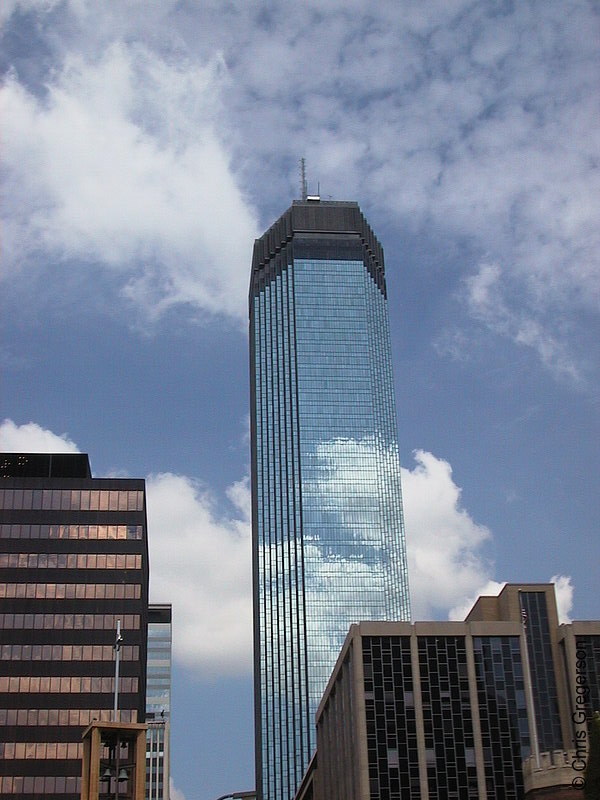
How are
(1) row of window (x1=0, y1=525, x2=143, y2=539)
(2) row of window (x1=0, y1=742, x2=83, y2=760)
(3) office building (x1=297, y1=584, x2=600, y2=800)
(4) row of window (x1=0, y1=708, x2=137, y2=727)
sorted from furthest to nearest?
(1) row of window (x1=0, y1=525, x2=143, y2=539)
(4) row of window (x1=0, y1=708, x2=137, y2=727)
(2) row of window (x1=0, y1=742, x2=83, y2=760)
(3) office building (x1=297, y1=584, x2=600, y2=800)

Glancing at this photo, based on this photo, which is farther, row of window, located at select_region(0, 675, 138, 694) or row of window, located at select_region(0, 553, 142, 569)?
row of window, located at select_region(0, 553, 142, 569)

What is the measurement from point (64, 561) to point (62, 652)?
41.3ft

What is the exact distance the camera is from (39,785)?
14762 cm

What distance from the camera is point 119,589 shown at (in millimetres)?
160125

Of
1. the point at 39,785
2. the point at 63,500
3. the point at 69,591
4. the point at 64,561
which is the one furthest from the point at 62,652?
the point at 63,500

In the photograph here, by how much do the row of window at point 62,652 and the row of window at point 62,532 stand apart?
1536 cm

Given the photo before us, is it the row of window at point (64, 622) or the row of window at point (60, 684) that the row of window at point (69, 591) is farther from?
the row of window at point (60, 684)

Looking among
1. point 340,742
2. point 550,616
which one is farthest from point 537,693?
point 340,742

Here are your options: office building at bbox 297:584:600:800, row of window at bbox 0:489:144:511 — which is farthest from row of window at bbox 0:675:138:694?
office building at bbox 297:584:600:800

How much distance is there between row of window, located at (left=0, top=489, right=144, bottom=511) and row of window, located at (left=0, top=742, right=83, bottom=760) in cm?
3196

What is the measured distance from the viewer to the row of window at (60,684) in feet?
504

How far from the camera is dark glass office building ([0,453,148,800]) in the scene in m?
150

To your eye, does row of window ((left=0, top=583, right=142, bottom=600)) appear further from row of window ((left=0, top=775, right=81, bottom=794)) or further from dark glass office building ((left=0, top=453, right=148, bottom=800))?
row of window ((left=0, top=775, right=81, bottom=794))

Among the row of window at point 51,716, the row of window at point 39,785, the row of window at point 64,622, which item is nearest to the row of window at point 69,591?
the row of window at point 64,622
